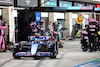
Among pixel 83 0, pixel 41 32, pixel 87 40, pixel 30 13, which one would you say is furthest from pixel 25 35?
pixel 83 0

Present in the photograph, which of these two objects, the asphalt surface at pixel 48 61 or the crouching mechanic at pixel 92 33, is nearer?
the asphalt surface at pixel 48 61

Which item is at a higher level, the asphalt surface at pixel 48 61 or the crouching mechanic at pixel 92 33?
the crouching mechanic at pixel 92 33

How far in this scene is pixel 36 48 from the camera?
12805 mm

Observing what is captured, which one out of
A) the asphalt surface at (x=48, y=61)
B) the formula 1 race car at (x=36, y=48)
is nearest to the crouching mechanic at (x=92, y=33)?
the asphalt surface at (x=48, y=61)

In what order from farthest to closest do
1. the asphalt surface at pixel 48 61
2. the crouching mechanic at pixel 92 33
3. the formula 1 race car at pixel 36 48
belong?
the crouching mechanic at pixel 92 33 → the formula 1 race car at pixel 36 48 → the asphalt surface at pixel 48 61

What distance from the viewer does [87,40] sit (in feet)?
54.0

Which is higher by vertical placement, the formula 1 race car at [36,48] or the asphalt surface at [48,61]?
the formula 1 race car at [36,48]

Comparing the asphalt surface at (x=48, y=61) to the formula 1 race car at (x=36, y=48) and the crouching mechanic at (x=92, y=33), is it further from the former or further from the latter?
the crouching mechanic at (x=92, y=33)

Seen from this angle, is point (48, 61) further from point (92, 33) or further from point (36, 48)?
point (92, 33)

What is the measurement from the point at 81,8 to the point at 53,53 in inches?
375

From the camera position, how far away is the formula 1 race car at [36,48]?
12688mm

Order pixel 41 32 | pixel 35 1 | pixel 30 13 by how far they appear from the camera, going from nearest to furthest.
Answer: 1. pixel 41 32
2. pixel 35 1
3. pixel 30 13

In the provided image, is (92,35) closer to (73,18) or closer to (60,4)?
(60,4)

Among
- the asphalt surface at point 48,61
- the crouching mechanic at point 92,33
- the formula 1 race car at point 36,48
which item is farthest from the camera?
the crouching mechanic at point 92,33
